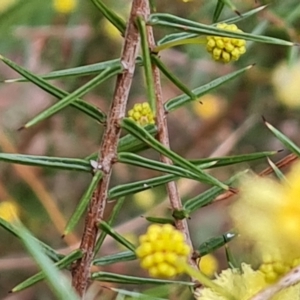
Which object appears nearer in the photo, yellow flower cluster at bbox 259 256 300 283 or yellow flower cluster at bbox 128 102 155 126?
yellow flower cluster at bbox 259 256 300 283

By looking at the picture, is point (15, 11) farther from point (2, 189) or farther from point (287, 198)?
point (2, 189)

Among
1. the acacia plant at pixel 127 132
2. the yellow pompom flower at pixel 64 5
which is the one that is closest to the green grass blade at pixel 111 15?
the acacia plant at pixel 127 132

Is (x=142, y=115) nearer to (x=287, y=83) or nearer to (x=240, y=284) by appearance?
(x=240, y=284)

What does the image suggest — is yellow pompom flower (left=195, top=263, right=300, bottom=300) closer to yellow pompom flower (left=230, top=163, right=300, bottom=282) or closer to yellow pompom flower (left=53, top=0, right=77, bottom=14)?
yellow pompom flower (left=230, top=163, right=300, bottom=282)

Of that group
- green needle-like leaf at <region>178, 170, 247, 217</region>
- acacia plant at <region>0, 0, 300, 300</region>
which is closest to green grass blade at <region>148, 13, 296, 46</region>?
acacia plant at <region>0, 0, 300, 300</region>

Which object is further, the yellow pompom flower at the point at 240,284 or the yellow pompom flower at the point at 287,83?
the yellow pompom flower at the point at 287,83

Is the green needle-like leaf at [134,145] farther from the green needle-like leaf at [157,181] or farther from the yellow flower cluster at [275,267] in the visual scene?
the yellow flower cluster at [275,267]

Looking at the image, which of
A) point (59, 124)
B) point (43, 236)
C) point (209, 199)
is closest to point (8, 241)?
point (43, 236)

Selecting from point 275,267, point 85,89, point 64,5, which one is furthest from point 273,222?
point 64,5
